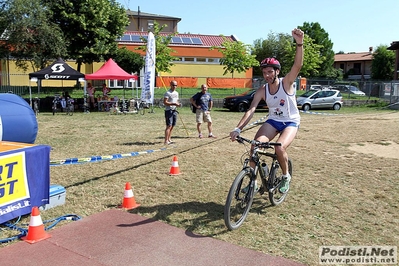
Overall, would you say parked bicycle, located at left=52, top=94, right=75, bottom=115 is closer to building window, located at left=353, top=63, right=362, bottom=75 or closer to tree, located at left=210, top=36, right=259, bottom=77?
tree, located at left=210, top=36, right=259, bottom=77

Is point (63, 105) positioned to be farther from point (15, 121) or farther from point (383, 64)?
point (383, 64)

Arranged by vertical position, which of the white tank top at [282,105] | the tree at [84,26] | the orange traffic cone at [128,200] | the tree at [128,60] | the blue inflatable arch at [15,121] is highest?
the tree at [84,26]

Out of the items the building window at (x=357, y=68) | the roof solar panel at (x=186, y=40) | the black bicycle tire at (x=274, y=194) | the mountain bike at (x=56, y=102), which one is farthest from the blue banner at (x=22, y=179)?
the building window at (x=357, y=68)

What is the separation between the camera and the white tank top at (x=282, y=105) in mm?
5164

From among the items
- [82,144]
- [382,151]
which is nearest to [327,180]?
[382,151]

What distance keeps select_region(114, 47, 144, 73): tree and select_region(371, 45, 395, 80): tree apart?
5019 centimetres

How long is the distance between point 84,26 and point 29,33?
175 inches

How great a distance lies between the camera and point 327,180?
7.05 m

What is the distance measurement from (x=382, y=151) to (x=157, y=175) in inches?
245

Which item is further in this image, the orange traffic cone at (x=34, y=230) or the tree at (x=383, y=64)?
the tree at (x=383, y=64)

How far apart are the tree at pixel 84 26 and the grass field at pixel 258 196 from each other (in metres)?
18.2

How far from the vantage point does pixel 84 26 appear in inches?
1086

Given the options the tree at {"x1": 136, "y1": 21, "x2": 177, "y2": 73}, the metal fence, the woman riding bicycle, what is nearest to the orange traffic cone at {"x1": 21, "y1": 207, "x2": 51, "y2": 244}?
the woman riding bicycle

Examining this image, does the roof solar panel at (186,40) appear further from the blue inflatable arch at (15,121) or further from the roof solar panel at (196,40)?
the blue inflatable arch at (15,121)
